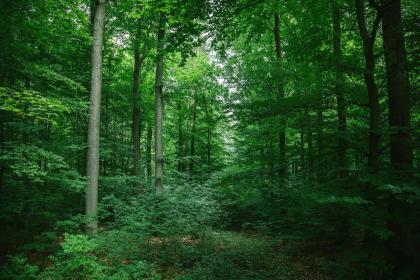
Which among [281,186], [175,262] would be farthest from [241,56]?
[175,262]

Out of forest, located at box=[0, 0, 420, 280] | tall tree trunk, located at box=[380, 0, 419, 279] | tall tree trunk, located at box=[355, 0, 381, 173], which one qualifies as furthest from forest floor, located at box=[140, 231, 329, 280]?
tall tree trunk, located at box=[355, 0, 381, 173]

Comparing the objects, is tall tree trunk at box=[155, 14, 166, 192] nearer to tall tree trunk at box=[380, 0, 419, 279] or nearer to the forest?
the forest

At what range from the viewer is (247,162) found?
13.4m

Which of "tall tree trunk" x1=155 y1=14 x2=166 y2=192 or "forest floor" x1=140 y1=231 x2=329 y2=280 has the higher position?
"tall tree trunk" x1=155 y1=14 x2=166 y2=192

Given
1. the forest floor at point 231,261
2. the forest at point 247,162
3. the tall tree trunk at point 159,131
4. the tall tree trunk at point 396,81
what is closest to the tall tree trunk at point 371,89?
the forest at point 247,162

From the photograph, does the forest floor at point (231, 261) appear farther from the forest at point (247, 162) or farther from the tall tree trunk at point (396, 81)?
the tall tree trunk at point (396, 81)

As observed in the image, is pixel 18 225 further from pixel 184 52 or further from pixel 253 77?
pixel 253 77

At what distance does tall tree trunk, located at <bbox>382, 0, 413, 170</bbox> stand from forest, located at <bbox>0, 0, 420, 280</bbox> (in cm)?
2

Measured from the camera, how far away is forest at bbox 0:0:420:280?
15.2ft

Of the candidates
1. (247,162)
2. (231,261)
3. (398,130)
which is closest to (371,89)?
(398,130)

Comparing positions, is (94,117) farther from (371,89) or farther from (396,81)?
(396,81)

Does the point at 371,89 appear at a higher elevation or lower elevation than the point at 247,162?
higher

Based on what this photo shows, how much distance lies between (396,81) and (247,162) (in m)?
8.85

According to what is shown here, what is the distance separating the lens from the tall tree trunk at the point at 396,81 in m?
4.75
